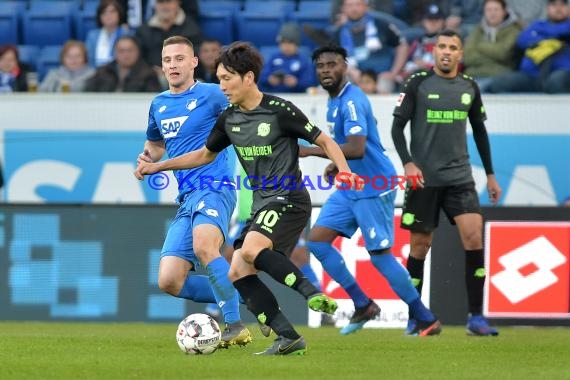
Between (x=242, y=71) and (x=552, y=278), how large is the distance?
565cm

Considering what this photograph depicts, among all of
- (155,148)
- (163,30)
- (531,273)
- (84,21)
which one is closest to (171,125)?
(155,148)

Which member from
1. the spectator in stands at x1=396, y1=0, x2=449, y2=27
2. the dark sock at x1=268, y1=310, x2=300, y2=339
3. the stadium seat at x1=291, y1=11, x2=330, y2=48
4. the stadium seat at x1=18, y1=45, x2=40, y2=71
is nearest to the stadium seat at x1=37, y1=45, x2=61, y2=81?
the stadium seat at x1=18, y1=45, x2=40, y2=71

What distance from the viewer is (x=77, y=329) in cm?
1158

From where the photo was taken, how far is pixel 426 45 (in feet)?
50.7

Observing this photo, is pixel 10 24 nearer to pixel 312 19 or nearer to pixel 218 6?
pixel 218 6

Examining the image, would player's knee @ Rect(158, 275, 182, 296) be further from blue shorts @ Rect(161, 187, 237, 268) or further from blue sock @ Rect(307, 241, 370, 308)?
blue sock @ Rect(307, 241, 370, 308)

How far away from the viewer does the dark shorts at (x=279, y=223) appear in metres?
7.95

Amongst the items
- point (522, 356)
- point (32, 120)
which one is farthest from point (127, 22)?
point (522, 356)

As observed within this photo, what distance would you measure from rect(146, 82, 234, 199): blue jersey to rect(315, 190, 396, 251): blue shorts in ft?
5.50

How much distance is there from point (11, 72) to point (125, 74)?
1468 mm

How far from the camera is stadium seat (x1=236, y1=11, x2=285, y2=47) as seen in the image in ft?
54.5

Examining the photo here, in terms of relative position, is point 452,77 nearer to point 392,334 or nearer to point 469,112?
point 469,112

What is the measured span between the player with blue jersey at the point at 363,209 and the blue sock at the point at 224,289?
188cm

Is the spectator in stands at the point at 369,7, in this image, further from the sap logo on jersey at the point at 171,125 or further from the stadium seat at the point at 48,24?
the sap logo on jersey at the point at 171,125
